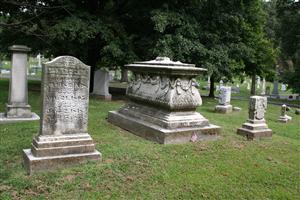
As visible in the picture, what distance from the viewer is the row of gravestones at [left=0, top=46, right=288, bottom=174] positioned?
18.5 feet

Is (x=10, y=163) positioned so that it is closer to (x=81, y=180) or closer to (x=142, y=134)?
(x=81, y=180)

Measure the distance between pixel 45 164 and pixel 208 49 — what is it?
12.6 metres

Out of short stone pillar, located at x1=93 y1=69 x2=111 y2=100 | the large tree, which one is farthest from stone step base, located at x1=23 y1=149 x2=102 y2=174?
short stone pillar, located at x1=93 y1=69 x2=111 y2=100

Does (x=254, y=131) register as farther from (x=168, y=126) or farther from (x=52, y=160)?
(x=52, y=160)

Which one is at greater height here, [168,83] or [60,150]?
[168,83]

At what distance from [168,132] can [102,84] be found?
8776 millimetres

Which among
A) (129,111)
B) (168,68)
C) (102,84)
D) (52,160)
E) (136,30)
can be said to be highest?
(136,30)

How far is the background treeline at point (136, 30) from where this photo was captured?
14.6 m

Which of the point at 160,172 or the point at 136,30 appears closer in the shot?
the point at 160,172

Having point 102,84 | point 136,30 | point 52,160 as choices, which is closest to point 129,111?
point 52,160

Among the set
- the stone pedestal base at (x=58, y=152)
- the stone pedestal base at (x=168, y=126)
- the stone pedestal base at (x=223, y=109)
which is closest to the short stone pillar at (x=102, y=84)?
the stone pedestal base at (x=223, y=109)

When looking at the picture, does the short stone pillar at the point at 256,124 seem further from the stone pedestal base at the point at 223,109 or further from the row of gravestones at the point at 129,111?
the stone pedestal base at the point at 223,109

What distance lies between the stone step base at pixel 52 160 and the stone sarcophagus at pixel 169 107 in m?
2.07

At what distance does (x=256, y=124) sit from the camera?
8977mm
